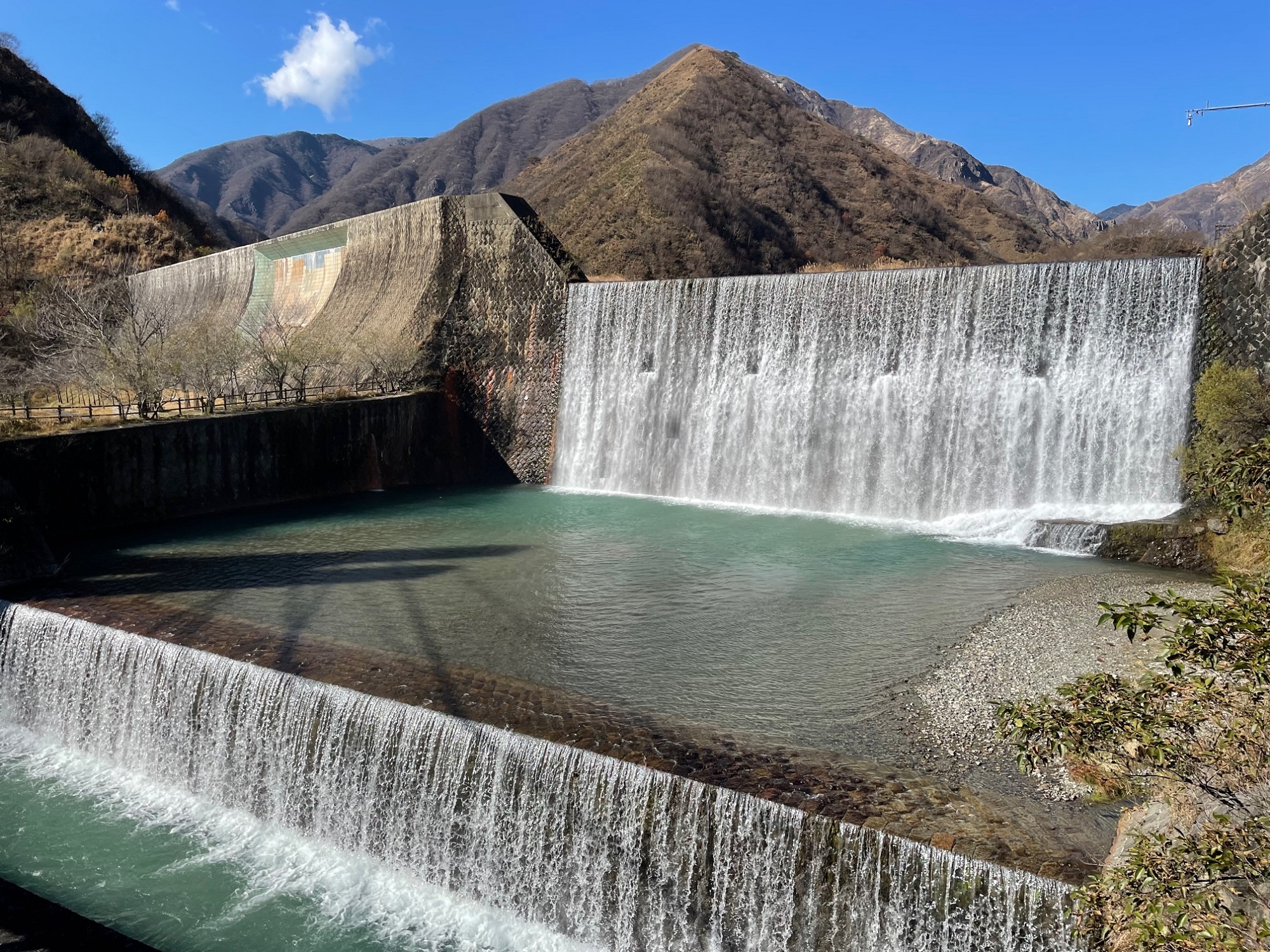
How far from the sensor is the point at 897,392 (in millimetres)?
16938

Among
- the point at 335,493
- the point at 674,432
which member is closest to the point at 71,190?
the point at 335,493

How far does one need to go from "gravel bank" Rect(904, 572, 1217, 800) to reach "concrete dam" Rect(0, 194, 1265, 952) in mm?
382

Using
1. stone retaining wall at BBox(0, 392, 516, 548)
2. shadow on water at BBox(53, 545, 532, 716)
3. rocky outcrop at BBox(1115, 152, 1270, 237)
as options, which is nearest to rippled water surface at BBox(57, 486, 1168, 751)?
shadow on water at BBox(53, 545, 532, 716)

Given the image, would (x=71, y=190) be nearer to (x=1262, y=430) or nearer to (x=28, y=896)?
(x=28, y=896)

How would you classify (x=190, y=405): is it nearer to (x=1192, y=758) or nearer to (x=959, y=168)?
(x=1192, y=758)

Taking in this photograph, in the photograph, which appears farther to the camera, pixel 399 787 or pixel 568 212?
pixel 568 212

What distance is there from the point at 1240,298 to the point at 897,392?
18.5 feet

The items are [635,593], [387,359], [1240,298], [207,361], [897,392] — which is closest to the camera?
[635,593]

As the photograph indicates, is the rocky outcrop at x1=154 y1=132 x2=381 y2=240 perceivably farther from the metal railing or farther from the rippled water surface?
the rippled water surface

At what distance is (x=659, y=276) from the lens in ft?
124

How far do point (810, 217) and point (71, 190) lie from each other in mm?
37956

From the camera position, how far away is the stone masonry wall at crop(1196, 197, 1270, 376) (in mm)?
13367

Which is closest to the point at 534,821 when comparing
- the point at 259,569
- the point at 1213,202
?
the point at 259,569

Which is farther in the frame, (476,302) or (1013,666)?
(476,302)
